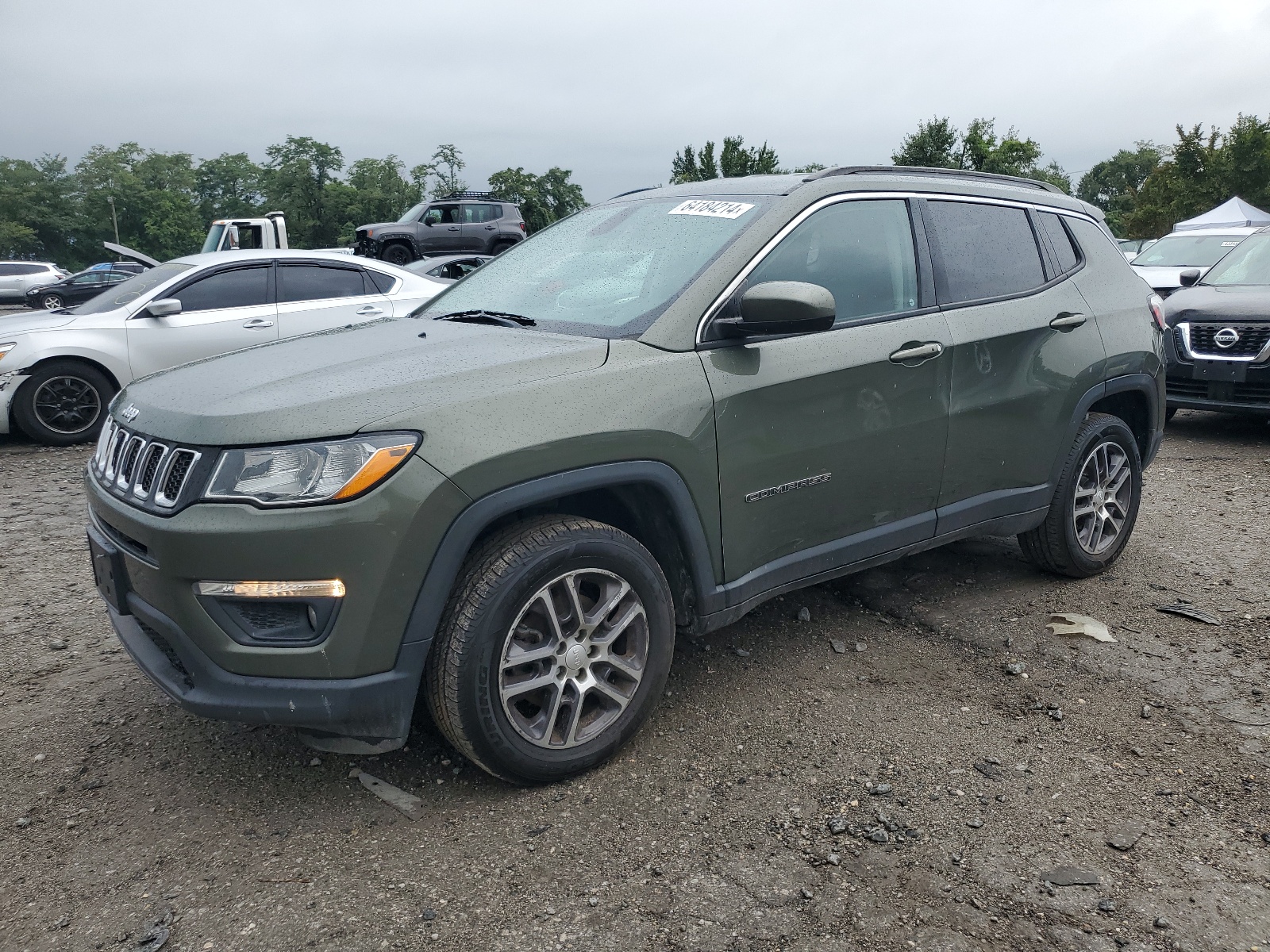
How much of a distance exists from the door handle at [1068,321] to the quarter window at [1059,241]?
0.71 feet

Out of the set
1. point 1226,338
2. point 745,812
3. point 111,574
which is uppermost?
point 1226,338

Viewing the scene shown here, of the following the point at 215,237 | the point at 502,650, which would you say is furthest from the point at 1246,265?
the point at 215,237

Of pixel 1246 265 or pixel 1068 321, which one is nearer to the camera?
pixel 1068 321

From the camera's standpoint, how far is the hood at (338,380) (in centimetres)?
252

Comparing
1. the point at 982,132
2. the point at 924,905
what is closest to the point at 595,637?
the point at 924,905

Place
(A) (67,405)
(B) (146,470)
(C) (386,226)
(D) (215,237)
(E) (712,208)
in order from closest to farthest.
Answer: (B) (146,470)
(E) (712,208)
(A) (67,405)
(D) (215,237)
(C) (386,226)

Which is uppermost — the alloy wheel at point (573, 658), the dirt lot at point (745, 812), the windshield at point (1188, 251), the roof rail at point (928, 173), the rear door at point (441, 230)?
the rear door at point (441, 230)

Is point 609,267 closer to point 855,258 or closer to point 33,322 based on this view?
point 855,258

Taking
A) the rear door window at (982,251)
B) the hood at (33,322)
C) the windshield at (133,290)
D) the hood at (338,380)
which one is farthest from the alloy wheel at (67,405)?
the rear door window at (982,251)

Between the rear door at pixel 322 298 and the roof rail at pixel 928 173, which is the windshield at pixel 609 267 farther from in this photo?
the rear door at pixel 322 298

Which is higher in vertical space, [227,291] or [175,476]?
[227,291]

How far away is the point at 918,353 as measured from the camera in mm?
3551

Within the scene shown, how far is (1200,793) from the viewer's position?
9.43ft

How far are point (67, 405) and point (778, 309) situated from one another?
7128mm
